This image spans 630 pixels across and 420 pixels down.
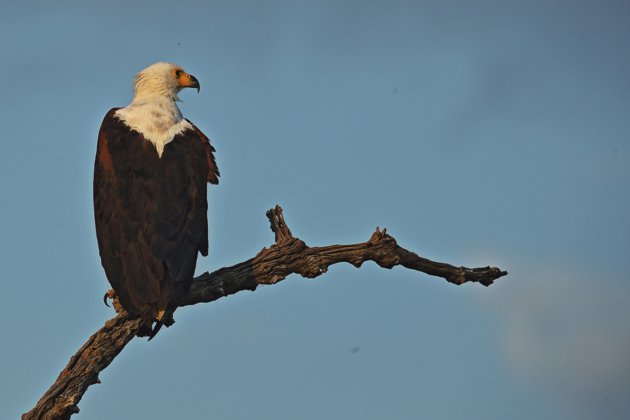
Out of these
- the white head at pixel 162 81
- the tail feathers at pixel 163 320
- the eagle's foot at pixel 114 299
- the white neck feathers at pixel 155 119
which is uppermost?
the white head at pixel 162 81

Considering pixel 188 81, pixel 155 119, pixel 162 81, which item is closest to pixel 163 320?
pixel 155 119

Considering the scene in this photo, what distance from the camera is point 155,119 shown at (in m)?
8.46

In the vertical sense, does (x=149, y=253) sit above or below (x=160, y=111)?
below

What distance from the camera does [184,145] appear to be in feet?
27.0

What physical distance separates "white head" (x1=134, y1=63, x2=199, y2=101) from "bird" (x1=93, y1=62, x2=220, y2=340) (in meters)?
0.69

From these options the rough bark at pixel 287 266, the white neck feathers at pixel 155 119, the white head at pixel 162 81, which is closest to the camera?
the rough bark at pixel 287 266

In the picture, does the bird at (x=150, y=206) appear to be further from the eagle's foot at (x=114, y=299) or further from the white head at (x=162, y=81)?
the white head at (x=162, y=81)

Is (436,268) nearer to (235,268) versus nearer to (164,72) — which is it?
(235,268)

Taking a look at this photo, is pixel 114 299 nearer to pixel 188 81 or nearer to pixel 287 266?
pixel 287 266

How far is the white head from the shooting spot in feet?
30.6

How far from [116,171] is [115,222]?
44 cm

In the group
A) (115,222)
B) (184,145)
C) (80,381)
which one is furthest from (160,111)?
(80,381)

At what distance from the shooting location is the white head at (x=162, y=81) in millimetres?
9328

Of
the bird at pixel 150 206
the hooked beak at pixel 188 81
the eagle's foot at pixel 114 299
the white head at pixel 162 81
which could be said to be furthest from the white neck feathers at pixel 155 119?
the eagle's foot at pixel 114 299
